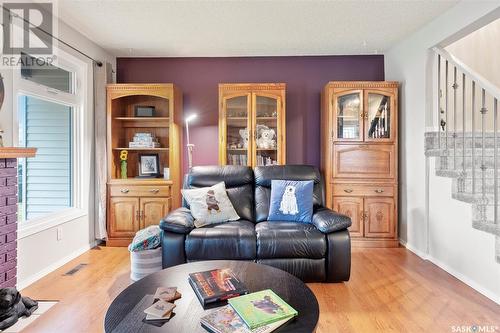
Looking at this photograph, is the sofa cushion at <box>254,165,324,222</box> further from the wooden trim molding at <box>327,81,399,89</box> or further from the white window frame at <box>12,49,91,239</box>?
the white window frame at <box>12,49,91,239</box>

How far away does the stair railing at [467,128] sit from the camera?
7.48 ft

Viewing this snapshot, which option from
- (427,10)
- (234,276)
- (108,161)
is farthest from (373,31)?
(108,161)

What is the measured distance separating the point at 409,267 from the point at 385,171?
3.79 ft

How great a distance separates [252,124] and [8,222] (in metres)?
2.62

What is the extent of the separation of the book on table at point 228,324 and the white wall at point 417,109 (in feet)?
7.46

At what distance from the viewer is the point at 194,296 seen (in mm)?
1459

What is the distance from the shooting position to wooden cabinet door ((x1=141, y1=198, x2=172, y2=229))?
3.58 meters

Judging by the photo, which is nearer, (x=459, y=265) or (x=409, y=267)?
(x=459, y=265)

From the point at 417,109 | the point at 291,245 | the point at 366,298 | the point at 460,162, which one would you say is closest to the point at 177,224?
the point at 291,245

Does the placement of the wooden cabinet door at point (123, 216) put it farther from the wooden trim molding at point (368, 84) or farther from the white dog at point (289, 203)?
the wooden trim molding at point (368, 84)

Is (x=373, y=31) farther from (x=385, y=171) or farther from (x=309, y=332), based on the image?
(x=309, y=332)

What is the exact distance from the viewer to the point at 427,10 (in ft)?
9.12

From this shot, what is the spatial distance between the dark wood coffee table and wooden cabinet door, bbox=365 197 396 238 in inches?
87.2

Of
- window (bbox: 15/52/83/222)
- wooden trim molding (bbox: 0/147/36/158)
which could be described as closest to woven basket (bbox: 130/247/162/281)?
window (bbox: 15/52/83/222)
